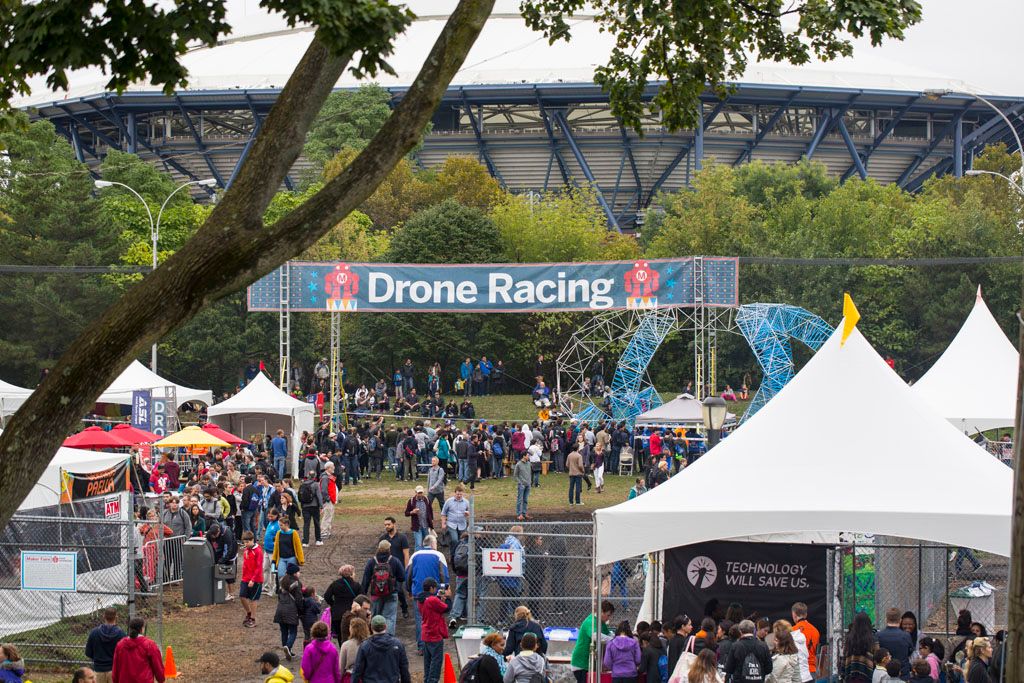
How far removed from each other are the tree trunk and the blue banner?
2124 centimetres

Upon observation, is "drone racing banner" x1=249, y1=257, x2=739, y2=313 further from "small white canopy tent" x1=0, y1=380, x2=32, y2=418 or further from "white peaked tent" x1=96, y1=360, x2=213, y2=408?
"small white canopy tent" x1=0, y1=380, x2=32, y2=418

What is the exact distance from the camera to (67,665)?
49.5ft

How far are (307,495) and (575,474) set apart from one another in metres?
6.78

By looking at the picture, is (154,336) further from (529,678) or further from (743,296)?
(743,296)

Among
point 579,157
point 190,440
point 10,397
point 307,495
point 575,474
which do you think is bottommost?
point 307,495

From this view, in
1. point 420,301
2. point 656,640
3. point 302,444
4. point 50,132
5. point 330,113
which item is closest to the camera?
point 656,640

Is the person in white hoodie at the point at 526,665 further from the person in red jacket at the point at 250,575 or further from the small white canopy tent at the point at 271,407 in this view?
the small white canopy tent at the point at 271,407

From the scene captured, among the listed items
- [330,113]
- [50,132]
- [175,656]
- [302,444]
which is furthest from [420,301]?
[330,113]

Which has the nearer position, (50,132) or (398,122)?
(398,122)

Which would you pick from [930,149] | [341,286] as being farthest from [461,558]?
[930,149]

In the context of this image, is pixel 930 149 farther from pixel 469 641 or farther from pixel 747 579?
pixel 469 641

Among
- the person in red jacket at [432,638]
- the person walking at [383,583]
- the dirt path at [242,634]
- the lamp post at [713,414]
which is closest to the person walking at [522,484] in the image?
the dirt path at [242,634]

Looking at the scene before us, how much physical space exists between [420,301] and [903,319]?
76.4 feet

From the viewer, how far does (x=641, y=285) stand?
33406 millimetres
